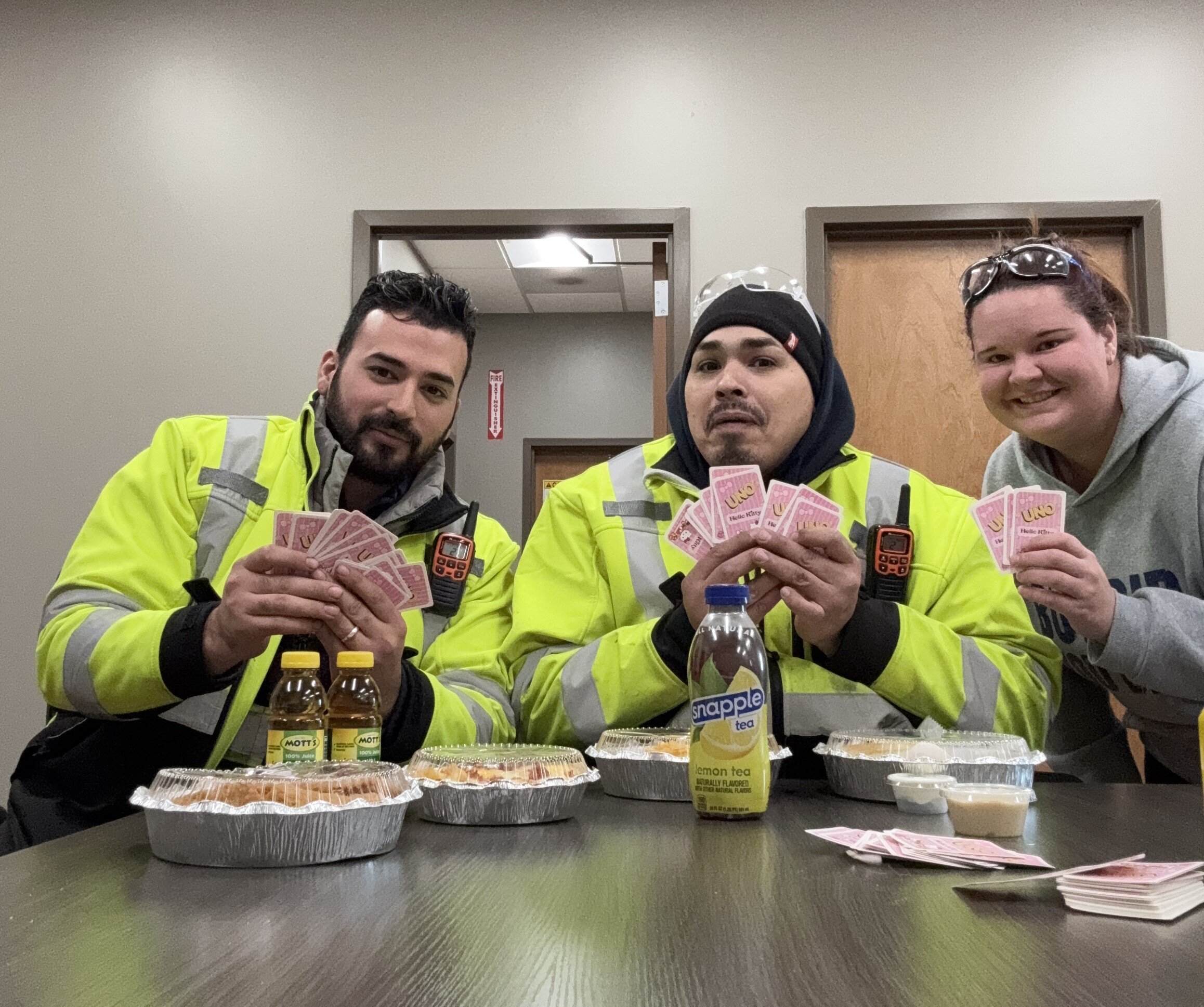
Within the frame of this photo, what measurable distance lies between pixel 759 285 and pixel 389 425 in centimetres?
79

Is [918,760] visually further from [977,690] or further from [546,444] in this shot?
[546,444]

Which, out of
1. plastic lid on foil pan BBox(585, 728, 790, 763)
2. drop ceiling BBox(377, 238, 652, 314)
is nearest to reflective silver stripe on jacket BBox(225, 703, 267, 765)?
plastic lid on foil pan BBox(585, 728, 790, 763)

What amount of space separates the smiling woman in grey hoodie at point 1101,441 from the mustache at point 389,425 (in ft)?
3.73

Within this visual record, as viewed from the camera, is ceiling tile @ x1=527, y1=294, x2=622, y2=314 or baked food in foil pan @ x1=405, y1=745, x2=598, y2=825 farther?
ceiling tile @ x1=527, y1=294, x2=622, y2=314

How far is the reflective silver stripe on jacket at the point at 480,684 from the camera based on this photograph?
1.72m

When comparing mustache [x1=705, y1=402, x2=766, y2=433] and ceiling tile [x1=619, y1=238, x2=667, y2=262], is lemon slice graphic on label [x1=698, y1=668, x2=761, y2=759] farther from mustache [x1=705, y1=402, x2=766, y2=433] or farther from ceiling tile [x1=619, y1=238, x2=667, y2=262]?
ceiling tile [x1=619, y1=238, x2=667, y2=262]

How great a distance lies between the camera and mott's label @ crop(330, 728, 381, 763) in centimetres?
118

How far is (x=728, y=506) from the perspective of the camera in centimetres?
169

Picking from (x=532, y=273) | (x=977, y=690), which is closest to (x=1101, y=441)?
(x=977, y=690)

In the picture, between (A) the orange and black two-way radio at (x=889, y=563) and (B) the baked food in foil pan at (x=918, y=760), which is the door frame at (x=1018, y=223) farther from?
(B) the baked food in foil pan at (x=918, y=760)

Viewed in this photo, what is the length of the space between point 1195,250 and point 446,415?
114 inches

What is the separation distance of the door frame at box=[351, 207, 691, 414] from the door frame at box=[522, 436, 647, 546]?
346cm

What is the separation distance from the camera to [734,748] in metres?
1.06

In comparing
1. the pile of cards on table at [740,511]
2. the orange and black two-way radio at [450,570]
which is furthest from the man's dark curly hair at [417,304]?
the pile of cards on table at [740,511]
